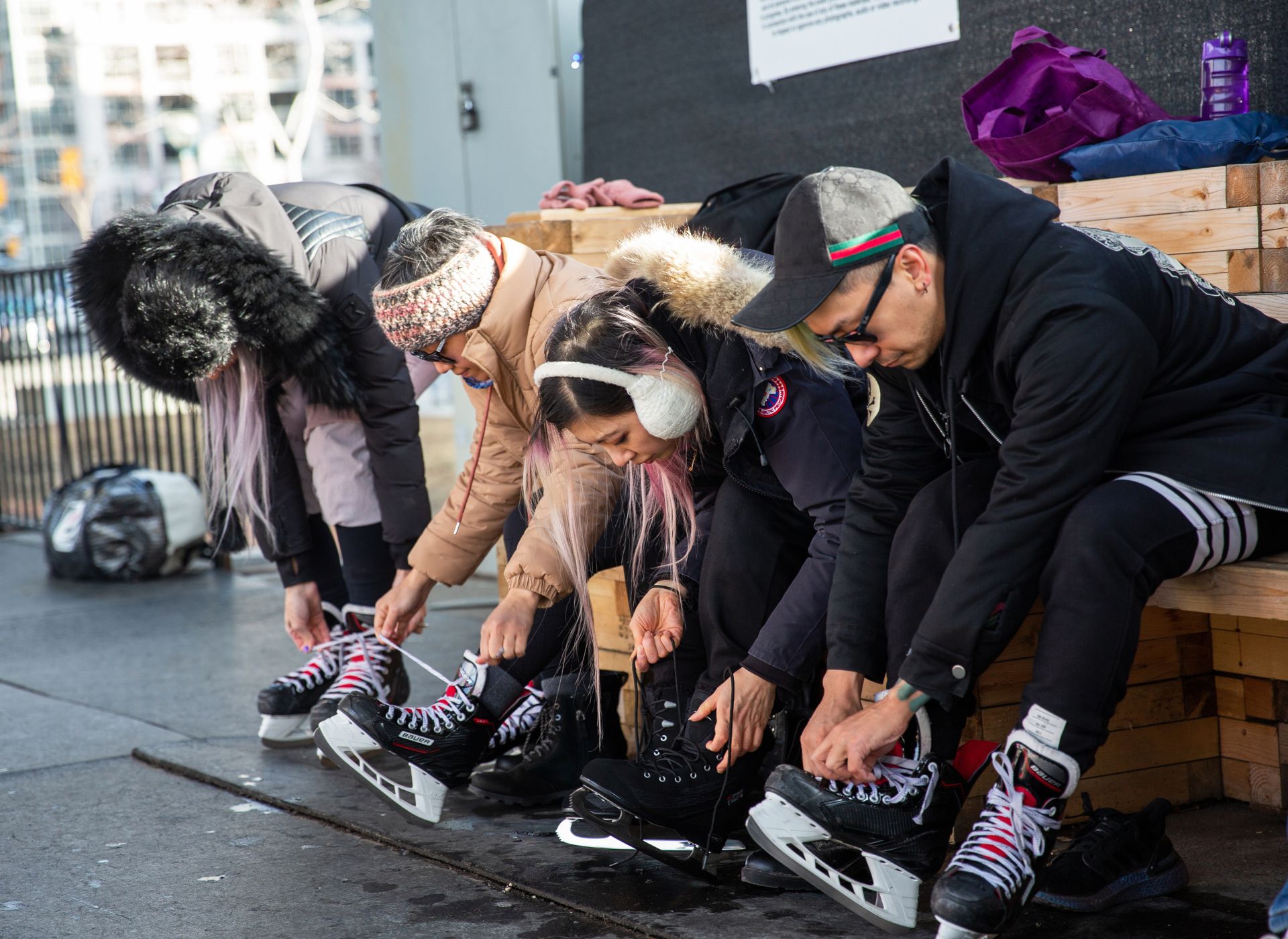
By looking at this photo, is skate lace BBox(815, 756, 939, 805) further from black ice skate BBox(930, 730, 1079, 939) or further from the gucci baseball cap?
the gucci baseball cap

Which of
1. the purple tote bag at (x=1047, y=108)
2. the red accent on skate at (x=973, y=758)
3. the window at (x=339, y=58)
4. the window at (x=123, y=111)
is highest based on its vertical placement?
the window at (x=339, y=58)

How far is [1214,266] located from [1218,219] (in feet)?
0.29

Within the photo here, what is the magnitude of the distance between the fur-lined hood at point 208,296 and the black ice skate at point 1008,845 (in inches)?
77.7

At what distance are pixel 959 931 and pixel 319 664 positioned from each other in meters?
2.19

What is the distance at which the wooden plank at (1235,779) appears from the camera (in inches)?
107

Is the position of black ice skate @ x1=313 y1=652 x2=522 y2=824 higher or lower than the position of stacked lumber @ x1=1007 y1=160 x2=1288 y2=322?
lower

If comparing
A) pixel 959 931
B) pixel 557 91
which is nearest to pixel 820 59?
pixel 557 91

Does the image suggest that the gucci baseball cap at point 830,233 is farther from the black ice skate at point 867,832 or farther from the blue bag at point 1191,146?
the blue bag at point 1191,146

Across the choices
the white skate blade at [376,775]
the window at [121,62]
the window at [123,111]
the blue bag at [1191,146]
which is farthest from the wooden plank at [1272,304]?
the window at [121,62]

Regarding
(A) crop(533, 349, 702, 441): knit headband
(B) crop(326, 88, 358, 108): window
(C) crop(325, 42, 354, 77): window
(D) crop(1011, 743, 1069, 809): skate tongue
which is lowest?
(D) crop(1011, 743, 1069, 809): skate tongue

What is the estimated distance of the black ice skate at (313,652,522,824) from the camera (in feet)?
8.95

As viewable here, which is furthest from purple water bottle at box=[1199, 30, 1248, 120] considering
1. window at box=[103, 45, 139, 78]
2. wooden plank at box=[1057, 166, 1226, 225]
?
window at box=[103, 45, 139, 78]

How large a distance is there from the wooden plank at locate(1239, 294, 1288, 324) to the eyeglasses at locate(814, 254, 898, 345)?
0.88m

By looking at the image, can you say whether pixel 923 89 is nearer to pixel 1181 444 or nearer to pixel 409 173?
pixel 1181 444
